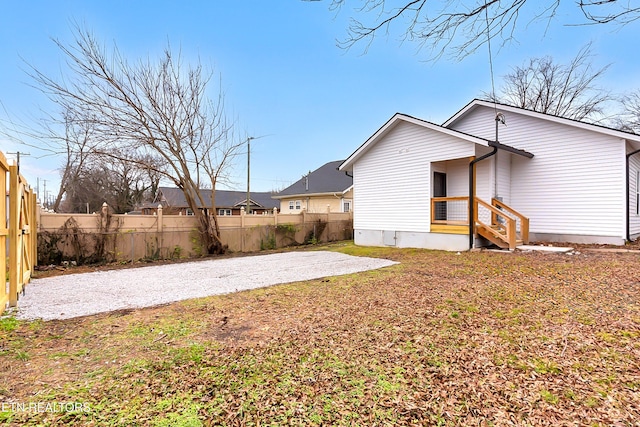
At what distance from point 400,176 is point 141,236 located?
855 centimetres

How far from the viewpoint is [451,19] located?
3.02m

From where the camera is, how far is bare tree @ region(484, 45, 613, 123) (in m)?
18.1

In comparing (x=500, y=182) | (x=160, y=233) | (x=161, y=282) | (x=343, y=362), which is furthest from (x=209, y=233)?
(x=500, y=182)

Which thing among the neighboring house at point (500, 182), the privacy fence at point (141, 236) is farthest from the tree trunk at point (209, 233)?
the neighboring house at point (500, 182)

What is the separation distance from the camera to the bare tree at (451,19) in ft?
9.44

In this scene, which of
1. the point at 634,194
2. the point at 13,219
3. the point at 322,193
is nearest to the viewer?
the point at 13,219

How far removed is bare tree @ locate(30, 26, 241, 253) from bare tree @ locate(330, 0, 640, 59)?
8721mm

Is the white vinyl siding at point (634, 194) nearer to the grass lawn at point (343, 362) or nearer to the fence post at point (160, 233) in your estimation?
the grass lawn at point (343, 362)

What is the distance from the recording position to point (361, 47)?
11.1 feet

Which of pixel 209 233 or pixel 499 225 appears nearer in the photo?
pixel 499 225

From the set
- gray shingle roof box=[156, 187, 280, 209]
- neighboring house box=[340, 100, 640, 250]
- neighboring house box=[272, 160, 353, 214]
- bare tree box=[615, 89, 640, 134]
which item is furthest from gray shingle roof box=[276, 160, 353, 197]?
bare tree box=[615, 89, 640, 134]

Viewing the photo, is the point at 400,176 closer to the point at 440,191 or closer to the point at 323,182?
the point at 440,191

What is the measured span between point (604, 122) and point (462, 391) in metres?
24.0

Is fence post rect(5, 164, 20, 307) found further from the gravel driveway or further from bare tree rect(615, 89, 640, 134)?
bare tree rect(615, 89, 640, 134)
